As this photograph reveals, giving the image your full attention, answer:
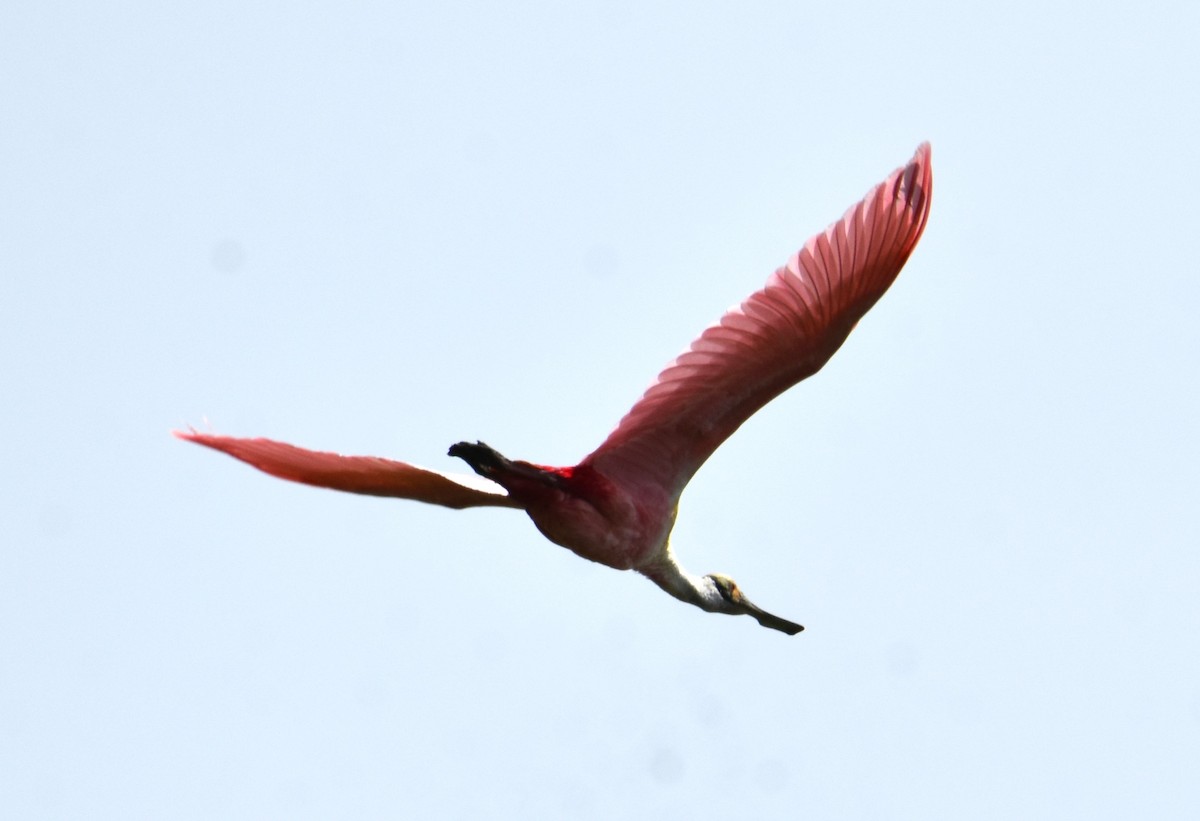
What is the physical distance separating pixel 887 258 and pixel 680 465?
152 centimetres

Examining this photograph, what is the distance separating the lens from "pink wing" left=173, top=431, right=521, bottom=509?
9016 millimetres

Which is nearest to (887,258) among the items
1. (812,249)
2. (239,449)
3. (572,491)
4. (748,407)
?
(812,249)

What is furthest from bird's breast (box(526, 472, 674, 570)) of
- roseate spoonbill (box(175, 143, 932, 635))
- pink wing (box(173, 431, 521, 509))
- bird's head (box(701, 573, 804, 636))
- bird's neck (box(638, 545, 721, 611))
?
bird's head (box(701, 573, 804, 636))

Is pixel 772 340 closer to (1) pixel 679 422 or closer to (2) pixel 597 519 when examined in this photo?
(1) pixel 679 422

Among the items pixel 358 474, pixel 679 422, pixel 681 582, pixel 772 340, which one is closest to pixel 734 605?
pixel 681 582

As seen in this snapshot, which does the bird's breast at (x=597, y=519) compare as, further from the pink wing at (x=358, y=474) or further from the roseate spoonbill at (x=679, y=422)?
the pink wing at (x=358, y=474)

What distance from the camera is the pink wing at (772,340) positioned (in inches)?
366

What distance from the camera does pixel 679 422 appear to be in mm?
9859

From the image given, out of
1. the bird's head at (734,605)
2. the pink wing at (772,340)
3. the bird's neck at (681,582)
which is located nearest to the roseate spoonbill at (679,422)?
the pink wing at (772,340)

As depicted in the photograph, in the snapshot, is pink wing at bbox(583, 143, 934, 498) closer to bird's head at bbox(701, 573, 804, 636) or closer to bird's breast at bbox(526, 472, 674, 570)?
bird's breast at bbox(526, 472, 674, 570)

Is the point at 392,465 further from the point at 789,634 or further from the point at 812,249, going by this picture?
the point at 789,634

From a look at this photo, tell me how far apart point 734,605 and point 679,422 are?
215 cm

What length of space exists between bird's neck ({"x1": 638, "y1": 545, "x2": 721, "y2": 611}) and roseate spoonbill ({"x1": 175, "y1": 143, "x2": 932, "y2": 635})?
381 mm

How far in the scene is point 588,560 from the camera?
9.99 meters
